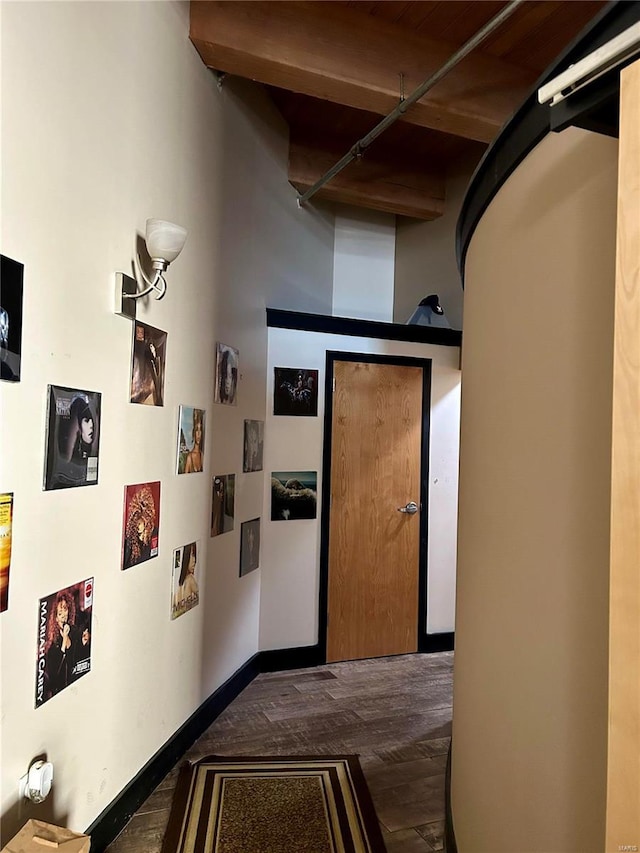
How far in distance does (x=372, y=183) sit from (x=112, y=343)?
3.21 m

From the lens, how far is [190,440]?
2709 mm

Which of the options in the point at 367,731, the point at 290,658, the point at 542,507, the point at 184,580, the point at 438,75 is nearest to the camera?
the point at 542,507

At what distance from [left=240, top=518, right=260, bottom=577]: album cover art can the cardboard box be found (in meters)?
1.96

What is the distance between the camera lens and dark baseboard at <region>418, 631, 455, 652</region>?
4.14m

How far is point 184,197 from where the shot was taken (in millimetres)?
2586

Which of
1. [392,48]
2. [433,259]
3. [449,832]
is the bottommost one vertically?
[449,832]

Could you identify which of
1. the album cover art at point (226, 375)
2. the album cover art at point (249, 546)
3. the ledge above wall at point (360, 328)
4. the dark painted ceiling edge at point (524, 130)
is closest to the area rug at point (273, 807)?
the album cover art at point (249, 546)

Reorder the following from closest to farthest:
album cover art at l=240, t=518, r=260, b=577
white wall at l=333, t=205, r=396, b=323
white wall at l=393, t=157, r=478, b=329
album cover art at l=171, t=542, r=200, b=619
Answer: album cover art at l=171, t=542, r=200, b=619 → album cover art at l=240, t=518, r=260, b=577 → white wall at l=393, t=157, r=478, b=329 → white wall at l=333, t=205, r=396, b=323

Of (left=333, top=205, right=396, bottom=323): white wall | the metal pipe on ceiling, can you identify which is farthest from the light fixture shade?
(left=333, top=205, right=396, bottom=323): white wall

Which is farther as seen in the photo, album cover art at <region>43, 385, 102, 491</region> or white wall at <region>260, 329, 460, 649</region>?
white wall at <region>260, 329, 460, 649</region>

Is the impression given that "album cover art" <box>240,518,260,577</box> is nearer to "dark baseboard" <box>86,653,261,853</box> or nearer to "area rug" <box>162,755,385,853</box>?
"dark baseboard" <box>86,653,261,853</box>

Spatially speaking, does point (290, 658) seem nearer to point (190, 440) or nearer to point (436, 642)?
point (436, 642)

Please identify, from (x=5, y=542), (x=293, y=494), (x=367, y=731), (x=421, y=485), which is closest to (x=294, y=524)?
(x=293, y=494)

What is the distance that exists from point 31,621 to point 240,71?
258 centimetres
